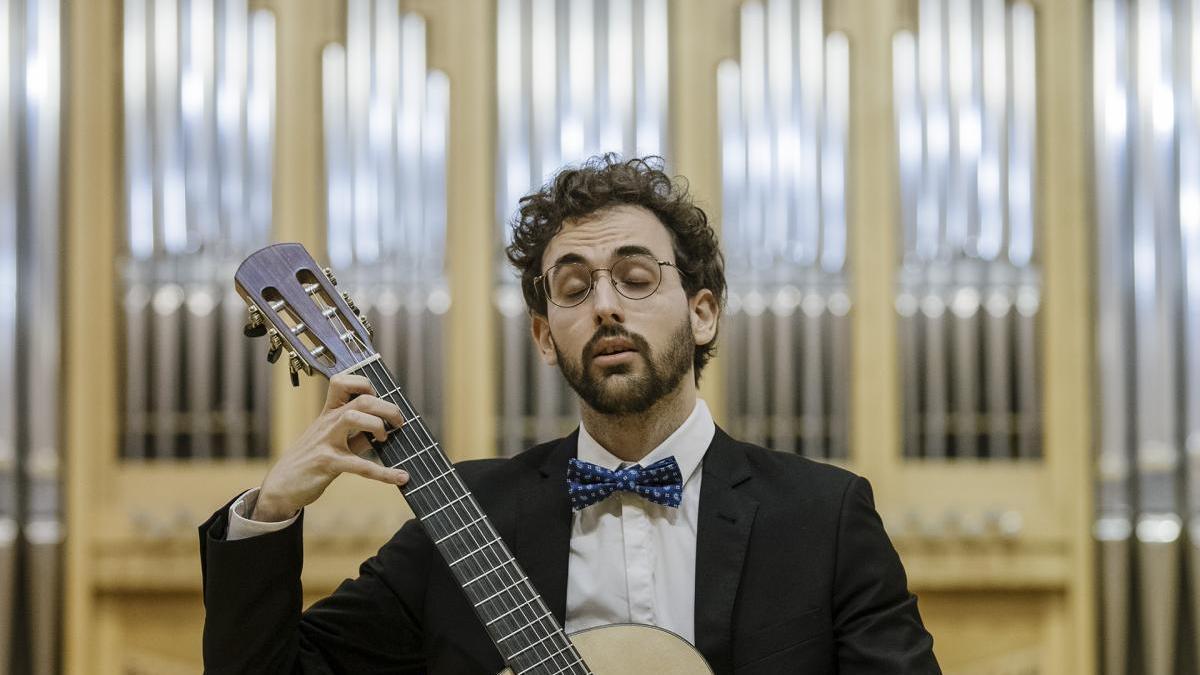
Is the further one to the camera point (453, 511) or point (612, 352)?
point (612, 352)

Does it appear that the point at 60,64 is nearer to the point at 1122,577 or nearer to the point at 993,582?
the point at 993,582

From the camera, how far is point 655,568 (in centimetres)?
192

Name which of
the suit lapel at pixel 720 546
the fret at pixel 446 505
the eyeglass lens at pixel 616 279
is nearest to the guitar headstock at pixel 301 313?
the fret at pixel 446 505

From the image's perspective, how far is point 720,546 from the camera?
6.08ft

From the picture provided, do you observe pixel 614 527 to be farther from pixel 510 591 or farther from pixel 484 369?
pixel 484 369

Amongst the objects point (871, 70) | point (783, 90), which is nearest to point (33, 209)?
point (783, 90)

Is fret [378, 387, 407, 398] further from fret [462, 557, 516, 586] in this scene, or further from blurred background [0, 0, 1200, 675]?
blurred background [0, 0, 1200, 675]

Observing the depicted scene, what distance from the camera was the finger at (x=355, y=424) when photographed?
1.65 m

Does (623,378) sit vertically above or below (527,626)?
above

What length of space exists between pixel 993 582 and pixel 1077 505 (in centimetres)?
34

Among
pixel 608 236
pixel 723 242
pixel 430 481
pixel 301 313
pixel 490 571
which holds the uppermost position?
pixel 723 242

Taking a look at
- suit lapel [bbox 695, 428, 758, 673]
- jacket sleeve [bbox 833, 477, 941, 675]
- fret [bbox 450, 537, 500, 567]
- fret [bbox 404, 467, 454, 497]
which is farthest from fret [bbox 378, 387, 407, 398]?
jacket sleeve [bbox 833, 477, 941, 675]

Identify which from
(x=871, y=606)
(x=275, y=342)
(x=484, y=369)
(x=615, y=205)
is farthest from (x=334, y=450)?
(x=484, y=369)

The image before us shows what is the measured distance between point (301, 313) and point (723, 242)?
2.31 meters
